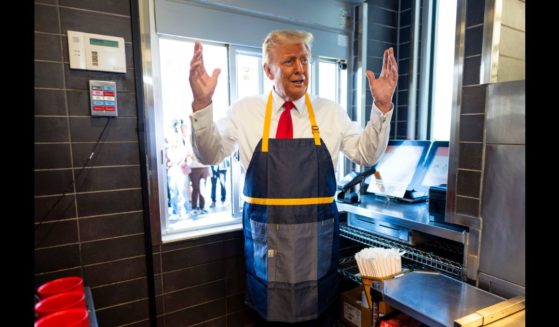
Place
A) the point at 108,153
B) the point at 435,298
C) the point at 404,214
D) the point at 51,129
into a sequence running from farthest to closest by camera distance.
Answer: the point at 404,214 → the point at 108,153 → the point at 51,129 → the point at 435,298

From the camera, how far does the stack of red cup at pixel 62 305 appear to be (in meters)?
0.88

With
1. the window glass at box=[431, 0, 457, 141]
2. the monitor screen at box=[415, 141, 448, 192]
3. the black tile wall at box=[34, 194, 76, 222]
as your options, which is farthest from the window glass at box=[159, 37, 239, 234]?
the window glass at box=[431, 0, 457, 141]

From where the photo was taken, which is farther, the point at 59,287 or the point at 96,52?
the point at 96,52

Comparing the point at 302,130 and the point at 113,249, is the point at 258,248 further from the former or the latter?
the point at 113,249

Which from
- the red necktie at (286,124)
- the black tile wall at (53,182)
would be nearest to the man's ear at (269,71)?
the red necktie at (286,124)

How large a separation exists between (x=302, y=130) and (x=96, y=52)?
0.95m

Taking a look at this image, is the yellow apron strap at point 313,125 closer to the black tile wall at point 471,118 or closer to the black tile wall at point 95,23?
the black tile wall at point 471,118

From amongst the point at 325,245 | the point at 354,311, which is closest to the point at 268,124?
the point at 325,245

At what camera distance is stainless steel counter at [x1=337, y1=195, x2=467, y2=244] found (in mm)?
1337

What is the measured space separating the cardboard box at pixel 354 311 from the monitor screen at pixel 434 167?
71 cm

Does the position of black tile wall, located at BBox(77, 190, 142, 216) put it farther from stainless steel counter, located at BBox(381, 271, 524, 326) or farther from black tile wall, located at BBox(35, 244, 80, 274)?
stainless steel counter, located at BBox(381, 271, 524, 326)

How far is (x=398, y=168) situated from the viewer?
190 centimetres
